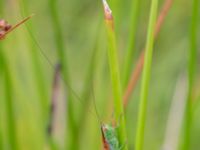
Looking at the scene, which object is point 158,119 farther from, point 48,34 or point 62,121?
point 48,34

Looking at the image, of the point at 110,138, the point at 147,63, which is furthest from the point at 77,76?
the point at 147,63

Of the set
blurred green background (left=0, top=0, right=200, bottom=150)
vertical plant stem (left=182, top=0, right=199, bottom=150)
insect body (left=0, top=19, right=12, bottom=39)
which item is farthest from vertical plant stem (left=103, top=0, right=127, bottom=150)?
blurred green background (left=0, top=0, right=200, bottom=150)

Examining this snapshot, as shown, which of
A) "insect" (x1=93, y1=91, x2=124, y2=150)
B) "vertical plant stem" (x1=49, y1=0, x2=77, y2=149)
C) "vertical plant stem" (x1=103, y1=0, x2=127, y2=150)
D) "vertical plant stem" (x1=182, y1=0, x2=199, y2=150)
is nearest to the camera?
"vertical plant stem" (x1=103, y1=0, x2=127, y2=150)

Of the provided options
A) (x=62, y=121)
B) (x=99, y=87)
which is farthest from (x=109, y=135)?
(x=62, y=121)

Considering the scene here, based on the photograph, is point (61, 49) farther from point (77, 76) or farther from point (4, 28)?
point (77, 76)

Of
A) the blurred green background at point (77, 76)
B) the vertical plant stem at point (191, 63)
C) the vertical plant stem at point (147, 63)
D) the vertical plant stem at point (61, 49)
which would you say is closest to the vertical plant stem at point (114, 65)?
the vertical plant stem at point (147, 63)

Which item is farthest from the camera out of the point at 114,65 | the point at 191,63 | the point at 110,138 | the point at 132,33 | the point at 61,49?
the point at 61,49

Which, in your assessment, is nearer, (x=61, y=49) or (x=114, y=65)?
(x=114, y=65)

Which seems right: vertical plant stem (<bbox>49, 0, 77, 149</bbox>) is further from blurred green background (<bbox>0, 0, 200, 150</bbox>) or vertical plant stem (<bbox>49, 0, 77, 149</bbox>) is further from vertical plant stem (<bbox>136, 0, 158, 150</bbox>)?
vertical plant stem (<bbox>136, 0, 158, 150</bbox>)

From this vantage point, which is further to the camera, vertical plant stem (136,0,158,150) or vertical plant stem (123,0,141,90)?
vertical plant stem (123,0,141,90)
